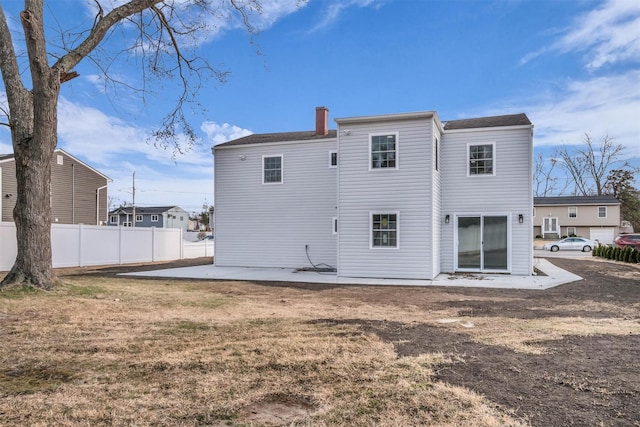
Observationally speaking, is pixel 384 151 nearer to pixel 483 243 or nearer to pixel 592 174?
pixel 483 243

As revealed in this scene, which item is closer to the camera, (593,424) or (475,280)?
(593,424)

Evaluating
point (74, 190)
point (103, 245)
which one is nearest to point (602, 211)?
point (103, 245)

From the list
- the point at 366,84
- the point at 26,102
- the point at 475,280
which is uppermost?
the point at 366,84

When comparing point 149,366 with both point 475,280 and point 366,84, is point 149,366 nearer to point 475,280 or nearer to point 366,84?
point 475,280

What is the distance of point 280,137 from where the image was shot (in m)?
17.0

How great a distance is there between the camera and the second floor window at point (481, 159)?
13.2 m

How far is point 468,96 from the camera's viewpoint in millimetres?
18062

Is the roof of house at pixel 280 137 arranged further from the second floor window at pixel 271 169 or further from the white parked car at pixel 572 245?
the white parked car at pixel 572 245

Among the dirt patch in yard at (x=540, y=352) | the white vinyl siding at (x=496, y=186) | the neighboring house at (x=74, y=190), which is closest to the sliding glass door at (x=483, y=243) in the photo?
the white vinyl siding at (x=496, y=186)

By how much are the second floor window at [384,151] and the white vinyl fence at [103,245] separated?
12.2m

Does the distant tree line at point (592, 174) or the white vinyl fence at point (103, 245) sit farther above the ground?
the distant tree line at point (592, 174)

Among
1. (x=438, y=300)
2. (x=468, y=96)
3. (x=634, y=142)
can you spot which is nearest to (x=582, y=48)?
(x=468, y=96)

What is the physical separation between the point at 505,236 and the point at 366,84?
729cm

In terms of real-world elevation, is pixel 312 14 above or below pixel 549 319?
above
